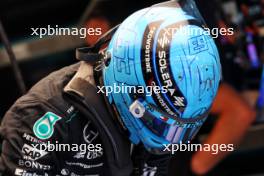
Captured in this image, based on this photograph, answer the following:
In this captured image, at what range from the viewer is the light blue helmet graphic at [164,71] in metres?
1.05

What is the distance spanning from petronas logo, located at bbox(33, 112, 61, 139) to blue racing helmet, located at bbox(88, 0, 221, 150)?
0.12m

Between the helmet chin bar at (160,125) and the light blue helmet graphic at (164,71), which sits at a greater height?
the light blue helmet graphic at (164,71)

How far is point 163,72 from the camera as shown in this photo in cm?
105

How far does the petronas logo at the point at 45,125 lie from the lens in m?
1.11

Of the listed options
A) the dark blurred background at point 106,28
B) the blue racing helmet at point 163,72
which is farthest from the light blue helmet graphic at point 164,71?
the dark blurred background at point 106,28

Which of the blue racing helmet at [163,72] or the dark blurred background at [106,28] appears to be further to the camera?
the dark blurred background at [106,28]

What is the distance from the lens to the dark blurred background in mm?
1966

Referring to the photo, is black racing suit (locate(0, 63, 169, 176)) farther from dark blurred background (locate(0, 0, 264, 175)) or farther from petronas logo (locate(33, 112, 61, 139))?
dark blurred background (locate(0, 0, 264, 175))

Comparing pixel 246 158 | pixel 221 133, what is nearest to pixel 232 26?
pixel 221 133

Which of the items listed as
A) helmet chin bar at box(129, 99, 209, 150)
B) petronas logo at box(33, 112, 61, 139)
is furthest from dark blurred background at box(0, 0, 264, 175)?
petronas logo at box(33, 112, 61, 139)

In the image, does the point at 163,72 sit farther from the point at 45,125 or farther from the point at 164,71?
the point at 45,125

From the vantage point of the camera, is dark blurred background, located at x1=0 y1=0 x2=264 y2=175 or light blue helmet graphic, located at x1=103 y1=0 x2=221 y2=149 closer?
light blue helmet graphic, located at x1=103 y1=0 x2=221 y2=149

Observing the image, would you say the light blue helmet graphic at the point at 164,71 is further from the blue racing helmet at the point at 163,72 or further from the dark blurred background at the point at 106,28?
the dark blurred background at the point at 106,28

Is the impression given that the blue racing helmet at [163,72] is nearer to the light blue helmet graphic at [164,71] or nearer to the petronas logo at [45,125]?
the light blue helmet graphic at [164,71]
